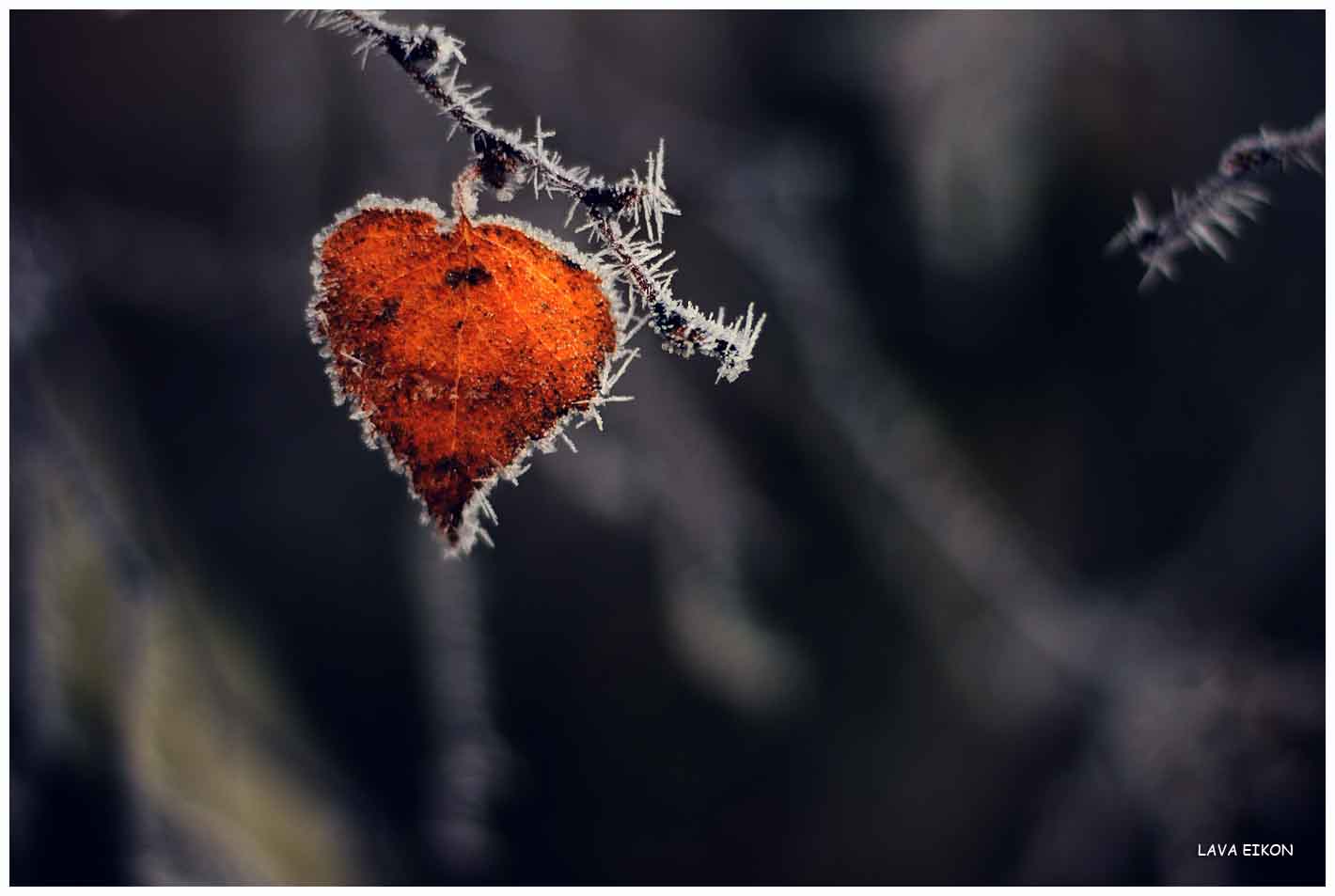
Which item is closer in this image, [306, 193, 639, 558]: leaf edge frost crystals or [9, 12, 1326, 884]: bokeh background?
[306, 193, 639, 558]: leaf edge frost crystals

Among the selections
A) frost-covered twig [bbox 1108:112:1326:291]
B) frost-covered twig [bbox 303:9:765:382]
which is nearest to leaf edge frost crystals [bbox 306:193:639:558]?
frost-covered twig [bbox 303:9:765:382]

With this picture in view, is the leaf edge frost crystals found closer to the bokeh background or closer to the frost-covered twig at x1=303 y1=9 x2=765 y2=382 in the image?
the frost-covered twig at x1=303 y1=9 x2=765 y2=382

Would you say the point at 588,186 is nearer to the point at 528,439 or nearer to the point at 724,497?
the point at 528,439

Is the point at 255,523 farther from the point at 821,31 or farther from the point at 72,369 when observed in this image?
the point at 821,31

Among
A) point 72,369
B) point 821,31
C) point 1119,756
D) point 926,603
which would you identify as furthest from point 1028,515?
point 72,369

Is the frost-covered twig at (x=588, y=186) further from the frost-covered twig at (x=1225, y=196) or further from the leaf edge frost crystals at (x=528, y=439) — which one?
the frost-covered twig at (x=1225, y=196)
